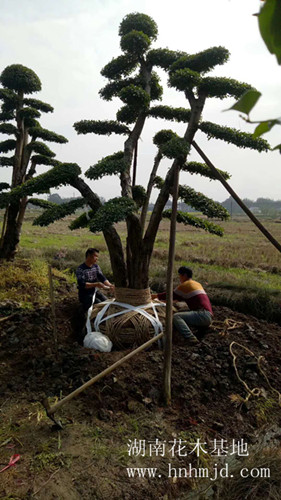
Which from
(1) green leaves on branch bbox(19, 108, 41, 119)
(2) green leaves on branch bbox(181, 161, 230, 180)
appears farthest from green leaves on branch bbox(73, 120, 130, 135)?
(1) green leaves on branch bbox(19, 108, 41, 119)

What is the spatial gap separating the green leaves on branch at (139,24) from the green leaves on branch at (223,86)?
131 cm

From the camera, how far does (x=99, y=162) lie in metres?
4.38

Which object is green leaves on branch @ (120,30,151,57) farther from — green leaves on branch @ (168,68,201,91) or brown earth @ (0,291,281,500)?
brown earth @ (0,291,281,500)

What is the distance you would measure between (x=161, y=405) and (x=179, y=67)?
392 centimetres

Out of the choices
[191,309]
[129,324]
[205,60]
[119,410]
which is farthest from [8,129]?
[119,410]

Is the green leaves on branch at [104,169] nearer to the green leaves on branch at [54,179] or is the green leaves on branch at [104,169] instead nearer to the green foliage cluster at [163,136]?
the green leaves on branch at [54,179]

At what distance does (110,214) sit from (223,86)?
6.68 feet

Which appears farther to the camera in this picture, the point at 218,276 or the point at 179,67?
the point at 218,276

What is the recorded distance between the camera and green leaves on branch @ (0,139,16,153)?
9.46 meters

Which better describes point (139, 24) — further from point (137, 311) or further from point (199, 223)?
point (137, 311)

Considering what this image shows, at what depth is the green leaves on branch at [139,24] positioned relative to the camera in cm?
449

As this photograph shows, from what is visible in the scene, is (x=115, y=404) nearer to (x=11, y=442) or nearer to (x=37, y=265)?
(x=11, y=442)

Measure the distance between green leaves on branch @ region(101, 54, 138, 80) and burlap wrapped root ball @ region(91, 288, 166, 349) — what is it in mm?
3076

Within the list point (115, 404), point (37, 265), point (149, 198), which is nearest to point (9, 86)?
point (37, 265)
